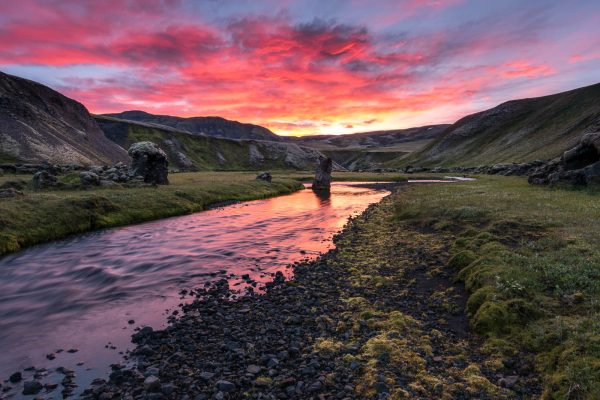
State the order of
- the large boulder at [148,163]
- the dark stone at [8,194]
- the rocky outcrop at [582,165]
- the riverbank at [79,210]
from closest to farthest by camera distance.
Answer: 1. the riverbank at [79,210]
2. the dark stone at [8,194]
3. the rocky outcrop at [582,165]
4. the large boulder at [148,163]

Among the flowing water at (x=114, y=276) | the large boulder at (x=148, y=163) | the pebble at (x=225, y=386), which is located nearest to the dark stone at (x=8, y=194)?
the flowing water at (x=114, y=276)

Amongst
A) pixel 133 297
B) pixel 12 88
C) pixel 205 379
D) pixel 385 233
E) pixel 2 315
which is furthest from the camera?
pixel 12 88

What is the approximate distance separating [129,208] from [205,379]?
3421cm

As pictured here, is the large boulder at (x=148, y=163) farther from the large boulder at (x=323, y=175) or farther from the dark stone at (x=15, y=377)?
the dark stone at (x=15, y=377)

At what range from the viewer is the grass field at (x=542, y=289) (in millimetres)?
8859

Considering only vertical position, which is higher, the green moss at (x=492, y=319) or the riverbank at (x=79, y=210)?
the riverbank at (x=79, y=210)

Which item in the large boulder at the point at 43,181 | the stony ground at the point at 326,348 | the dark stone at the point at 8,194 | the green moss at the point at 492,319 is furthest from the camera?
the large boulder at the point at 43,181

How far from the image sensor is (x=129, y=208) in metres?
38.9

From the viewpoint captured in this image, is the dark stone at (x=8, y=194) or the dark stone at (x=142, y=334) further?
the dark stone at (x=8, y=194)

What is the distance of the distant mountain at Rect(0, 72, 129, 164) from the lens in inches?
3775

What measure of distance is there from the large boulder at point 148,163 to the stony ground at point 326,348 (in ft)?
158

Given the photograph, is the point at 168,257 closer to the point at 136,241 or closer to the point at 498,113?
the point at 136,241

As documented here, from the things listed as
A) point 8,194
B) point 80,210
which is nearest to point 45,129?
point 8,194

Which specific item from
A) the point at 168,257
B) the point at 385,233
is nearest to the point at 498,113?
the point at 385,233
